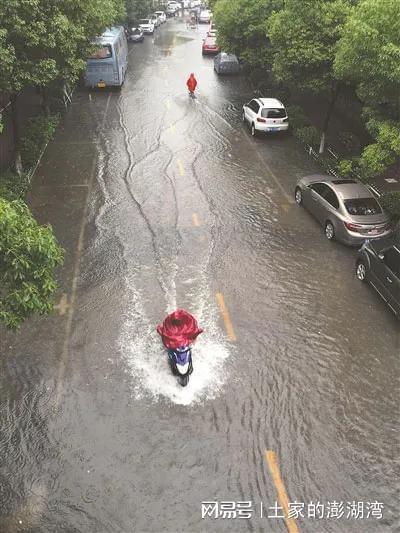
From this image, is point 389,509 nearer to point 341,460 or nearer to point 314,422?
point 341,460

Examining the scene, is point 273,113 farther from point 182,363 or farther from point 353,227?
point 182,363

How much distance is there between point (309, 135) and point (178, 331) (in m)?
15.4

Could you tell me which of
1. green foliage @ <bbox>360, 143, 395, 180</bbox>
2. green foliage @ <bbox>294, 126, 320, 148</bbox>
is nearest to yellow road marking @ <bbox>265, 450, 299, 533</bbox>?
green foliage @ <bbox>360, 143, 395, 180</bbox>

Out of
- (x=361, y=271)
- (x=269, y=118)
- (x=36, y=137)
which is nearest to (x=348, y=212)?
(x=361, y=271)

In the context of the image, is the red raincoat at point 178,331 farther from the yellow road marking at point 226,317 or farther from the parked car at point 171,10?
the parked car at point 171,10

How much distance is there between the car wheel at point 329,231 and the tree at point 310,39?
267 inches

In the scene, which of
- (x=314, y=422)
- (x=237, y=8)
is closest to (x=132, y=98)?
(x=237, y=8)

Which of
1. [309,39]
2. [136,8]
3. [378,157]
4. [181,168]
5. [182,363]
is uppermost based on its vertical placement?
[309,39]

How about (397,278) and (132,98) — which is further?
(132,98)

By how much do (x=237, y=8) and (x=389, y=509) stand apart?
2596 cm

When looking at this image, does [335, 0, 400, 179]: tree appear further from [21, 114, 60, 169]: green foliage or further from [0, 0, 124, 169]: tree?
[21, 114, 60, 169]: green foliage

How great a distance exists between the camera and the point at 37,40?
1413 cm

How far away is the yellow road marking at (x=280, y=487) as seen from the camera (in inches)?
279

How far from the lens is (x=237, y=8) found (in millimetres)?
26125
